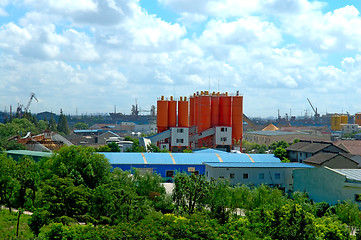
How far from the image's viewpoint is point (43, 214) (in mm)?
Answer: 17297

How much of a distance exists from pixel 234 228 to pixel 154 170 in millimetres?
16865

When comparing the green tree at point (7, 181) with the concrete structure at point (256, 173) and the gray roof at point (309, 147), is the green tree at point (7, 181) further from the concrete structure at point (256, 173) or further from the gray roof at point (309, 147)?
the gray roof at point (309, 147)

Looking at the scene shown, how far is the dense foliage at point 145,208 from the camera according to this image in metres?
15.2

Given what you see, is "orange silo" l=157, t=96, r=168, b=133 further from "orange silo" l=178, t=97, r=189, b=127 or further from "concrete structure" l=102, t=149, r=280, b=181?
"concrete structure" l=102, t=149, r=280, b=181

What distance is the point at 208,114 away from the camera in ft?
161

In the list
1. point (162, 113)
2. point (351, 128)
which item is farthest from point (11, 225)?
point (351, 128)

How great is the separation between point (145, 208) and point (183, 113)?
1230 inches

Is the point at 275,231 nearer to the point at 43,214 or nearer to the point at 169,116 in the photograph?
the point at 43,214

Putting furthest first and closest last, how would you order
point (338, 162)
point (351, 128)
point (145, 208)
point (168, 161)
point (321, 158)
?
point (351, 128)
point (168, 161)
point (321, 158)
point (338, 162)
point (145, 208)

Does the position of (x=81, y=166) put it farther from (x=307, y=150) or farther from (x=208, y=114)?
(x=208, y=114)

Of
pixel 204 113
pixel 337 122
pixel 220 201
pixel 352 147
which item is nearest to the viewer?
pixel 220 201

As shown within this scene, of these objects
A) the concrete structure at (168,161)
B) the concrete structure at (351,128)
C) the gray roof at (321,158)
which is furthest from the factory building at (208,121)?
the concrete structure at (351,128)

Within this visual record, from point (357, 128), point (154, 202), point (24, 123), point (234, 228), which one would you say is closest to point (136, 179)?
point (154, 202)

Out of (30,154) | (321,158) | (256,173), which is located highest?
(321,158)
